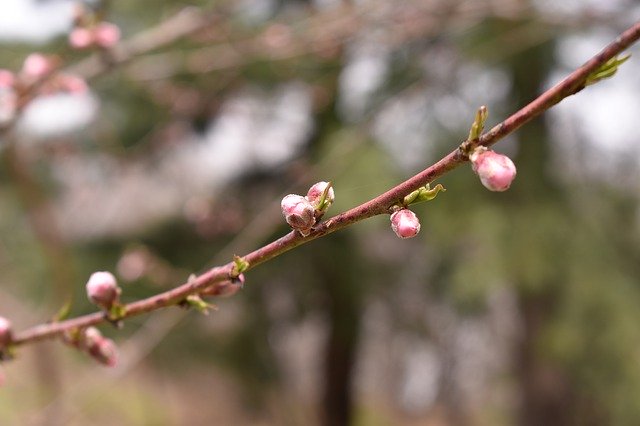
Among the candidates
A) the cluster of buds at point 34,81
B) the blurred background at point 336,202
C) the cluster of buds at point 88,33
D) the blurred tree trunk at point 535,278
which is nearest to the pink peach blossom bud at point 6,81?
the cluster of buds at point 34,81

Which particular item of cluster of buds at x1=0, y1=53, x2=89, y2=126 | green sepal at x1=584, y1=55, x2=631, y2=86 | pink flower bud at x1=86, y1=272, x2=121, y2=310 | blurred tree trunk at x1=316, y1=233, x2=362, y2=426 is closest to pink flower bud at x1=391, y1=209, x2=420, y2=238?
green sepal at x1=584, y1=55, x2=631, y2=86

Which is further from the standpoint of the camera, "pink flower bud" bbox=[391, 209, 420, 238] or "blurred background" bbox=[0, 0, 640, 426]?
"blurred background" bbox=[0, 0, 640, 426]

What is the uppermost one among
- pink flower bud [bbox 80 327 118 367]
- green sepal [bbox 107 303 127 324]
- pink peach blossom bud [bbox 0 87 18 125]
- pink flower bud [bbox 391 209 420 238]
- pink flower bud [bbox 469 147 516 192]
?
pink peach blossom bud [bbox 0 87 18 125]

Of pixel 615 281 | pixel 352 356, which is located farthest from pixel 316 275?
pixel 615 281

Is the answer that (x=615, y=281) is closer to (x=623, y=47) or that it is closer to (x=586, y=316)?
(x=586, y=316)

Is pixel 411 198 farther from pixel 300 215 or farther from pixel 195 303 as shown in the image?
pixel 195 303

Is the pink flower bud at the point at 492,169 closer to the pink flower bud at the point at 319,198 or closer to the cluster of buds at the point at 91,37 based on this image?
the pink flower bud at the point at 319,198

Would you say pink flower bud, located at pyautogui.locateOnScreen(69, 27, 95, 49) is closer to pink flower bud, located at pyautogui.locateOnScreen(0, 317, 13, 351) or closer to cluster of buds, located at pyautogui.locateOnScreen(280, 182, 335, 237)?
pink flower bud, located at pyautogui.locateOnScreen(0, 317, 13, 351)

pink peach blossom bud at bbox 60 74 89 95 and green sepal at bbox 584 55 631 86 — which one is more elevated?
pink peach blossom bud at bbox 60 74 89 95
